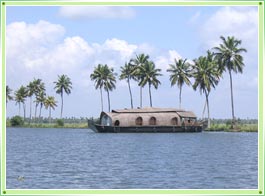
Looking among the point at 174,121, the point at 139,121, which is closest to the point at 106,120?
the point at 139,121

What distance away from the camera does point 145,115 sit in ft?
230

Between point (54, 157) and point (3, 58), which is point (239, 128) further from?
point (3, 58)

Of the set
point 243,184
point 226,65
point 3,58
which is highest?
point 226,65

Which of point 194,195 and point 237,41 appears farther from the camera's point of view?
point 237,41

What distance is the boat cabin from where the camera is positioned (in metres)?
69.3

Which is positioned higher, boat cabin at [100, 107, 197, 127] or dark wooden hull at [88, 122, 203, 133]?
boat cabin at [100, 107, 197, 127]

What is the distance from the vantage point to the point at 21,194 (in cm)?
1016

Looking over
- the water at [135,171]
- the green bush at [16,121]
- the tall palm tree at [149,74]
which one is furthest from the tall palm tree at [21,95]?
the water at [135,171]

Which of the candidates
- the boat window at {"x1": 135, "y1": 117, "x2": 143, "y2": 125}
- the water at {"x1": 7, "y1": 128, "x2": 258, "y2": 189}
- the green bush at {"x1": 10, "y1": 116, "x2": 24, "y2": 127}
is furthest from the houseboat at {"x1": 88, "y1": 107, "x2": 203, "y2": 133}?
the green bush at {"x1": 10, "y1": 116, "x2": 24, "y2": 127}

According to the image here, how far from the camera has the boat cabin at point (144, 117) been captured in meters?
69.3

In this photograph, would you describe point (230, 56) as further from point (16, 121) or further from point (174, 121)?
point (16, 121)

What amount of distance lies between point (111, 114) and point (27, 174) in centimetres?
4836

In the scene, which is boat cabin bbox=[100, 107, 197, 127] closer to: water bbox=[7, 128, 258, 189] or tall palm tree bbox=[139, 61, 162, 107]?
tall palm tree bbox=[139, 61, 162, 107]

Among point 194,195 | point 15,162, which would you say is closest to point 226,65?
point 15,162
